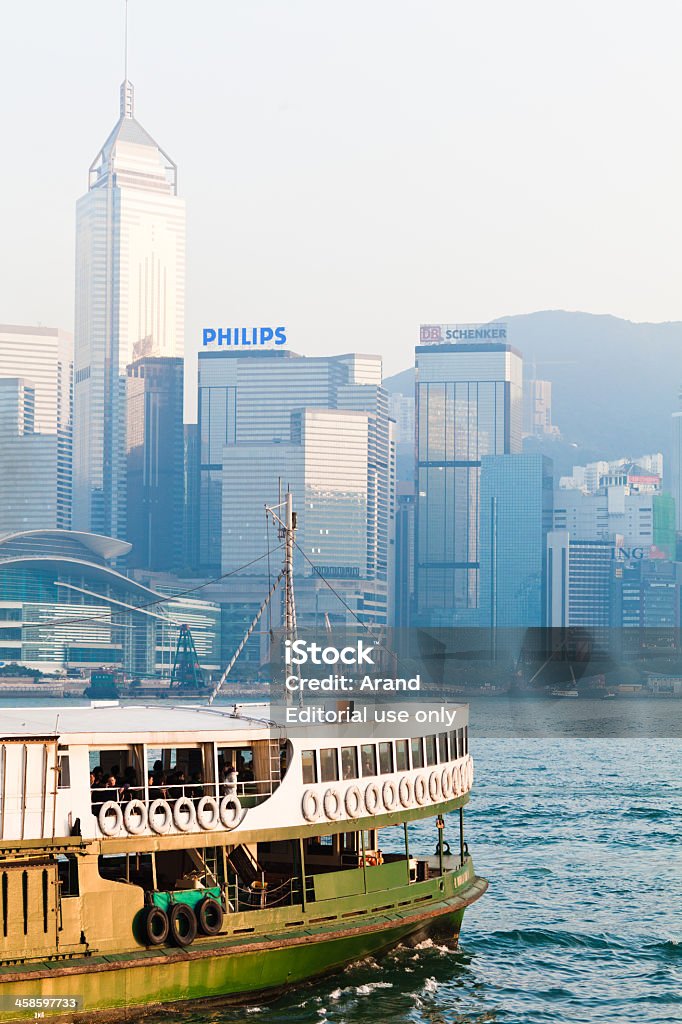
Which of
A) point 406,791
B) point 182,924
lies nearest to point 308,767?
point 406,791

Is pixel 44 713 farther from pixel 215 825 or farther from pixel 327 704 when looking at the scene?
pixel 327 704

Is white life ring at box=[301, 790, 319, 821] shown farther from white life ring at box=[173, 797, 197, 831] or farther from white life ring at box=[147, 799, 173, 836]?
white life ring at box=[147, 799, 173, 836]

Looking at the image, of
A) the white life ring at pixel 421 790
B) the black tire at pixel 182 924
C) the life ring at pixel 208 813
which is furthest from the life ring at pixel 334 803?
the black tire at pixel 182 924

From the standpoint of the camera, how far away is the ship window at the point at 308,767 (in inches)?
1082

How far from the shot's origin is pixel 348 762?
28422mm

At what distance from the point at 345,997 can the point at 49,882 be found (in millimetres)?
7041

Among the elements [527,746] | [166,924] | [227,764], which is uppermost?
[227,764]

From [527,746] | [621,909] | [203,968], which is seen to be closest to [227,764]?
[203,968]

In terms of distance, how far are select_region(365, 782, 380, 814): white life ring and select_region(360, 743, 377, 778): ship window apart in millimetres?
275

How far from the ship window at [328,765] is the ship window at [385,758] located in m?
1.30

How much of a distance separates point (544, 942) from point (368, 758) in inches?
362

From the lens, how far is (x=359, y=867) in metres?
28.9

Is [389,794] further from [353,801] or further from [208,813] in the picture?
[208,813]

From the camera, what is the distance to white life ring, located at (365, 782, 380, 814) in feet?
93.5
